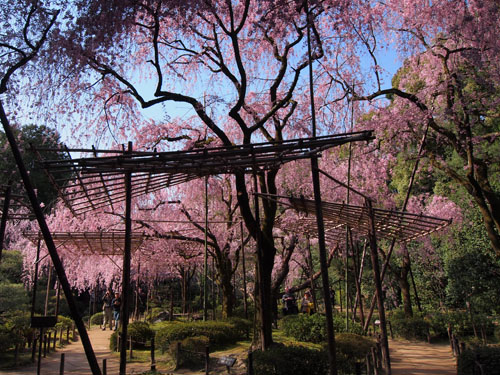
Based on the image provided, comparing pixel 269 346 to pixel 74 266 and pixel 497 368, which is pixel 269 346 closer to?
pixel 497 368

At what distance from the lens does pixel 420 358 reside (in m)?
10.5

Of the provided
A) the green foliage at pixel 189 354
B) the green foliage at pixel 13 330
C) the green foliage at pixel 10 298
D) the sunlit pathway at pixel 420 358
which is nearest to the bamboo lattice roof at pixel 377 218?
the sunlit pathway at pixel 420 358

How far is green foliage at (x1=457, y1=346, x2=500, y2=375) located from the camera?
630 centimetres

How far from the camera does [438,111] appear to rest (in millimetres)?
12641

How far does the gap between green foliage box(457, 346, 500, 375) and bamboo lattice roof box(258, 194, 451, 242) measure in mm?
2233

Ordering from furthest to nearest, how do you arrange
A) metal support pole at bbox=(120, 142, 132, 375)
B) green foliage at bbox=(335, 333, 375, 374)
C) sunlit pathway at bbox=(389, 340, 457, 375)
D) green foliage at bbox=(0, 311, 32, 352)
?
green foliage at bbox=(0, 311, 32, 352)
sunlit pathway at bbox=(389, 340, 457, 375)
green foliage at bbox=(335, 333, 375, 374)
metal support pole at bbox=(120, 142, 132, 375)

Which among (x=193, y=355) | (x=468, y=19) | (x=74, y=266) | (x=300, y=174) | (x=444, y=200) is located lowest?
(x=193, y=355)

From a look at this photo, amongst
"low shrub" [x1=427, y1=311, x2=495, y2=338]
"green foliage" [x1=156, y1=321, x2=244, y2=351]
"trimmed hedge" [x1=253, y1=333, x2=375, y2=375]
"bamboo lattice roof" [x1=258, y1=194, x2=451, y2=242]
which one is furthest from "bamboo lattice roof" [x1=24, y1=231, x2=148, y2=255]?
"low shrub" [x1=427, y1=311, x2=495, y2=338]

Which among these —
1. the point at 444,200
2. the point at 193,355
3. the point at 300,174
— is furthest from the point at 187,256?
the point at 444,200

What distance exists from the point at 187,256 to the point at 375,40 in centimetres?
1083

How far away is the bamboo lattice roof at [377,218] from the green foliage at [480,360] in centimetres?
223

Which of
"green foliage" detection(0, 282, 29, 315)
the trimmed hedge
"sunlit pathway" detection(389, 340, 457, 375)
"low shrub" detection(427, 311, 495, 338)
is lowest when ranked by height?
"sunlit pathway" detection(389, 340, 457, 375)

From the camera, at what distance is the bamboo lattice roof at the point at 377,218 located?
24.1 ft

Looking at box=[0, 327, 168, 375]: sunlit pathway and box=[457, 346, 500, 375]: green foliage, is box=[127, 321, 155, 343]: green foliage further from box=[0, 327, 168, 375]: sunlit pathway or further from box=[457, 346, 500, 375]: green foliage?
box=[457, 346, 500, 375]: green foliage
